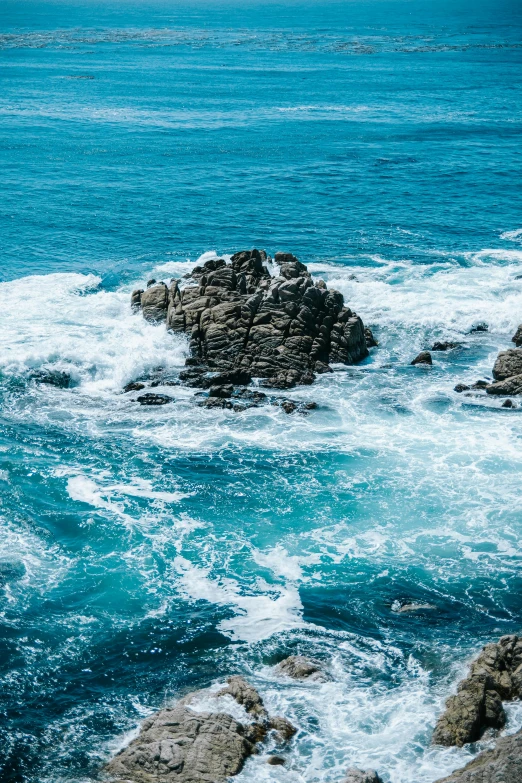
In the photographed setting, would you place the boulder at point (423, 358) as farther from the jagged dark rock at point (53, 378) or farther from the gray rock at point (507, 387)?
the jagged dark rock at point (53, 378)

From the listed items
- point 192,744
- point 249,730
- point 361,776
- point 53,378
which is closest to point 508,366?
point 53,378

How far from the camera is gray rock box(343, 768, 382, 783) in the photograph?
28231 mm

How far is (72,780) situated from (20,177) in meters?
85.5

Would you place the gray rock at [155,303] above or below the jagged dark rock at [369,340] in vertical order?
above

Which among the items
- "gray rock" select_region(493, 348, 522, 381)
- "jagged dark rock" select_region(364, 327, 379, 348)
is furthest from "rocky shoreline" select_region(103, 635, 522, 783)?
"jagged dark rock" select_region(364, 327, 379, 348)

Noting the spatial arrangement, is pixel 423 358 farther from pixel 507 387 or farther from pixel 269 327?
pixel 269 327

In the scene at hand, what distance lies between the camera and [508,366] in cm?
5803

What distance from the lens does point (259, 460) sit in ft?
165

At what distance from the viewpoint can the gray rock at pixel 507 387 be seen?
187 feet

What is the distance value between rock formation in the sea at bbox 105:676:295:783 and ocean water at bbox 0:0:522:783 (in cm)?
90

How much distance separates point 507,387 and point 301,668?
29.2m

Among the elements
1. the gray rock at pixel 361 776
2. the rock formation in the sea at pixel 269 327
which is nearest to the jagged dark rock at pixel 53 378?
the rock formation in the sea at pixel 269 327

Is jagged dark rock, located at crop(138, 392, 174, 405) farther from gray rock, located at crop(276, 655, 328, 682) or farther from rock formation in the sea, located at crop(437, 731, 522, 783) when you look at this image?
rock formation in the sea, located at crop(437, 731, 522, 783)

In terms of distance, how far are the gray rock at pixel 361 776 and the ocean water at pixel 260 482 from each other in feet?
3.82
